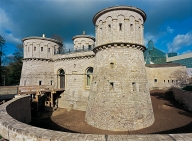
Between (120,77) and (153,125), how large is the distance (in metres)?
4.94

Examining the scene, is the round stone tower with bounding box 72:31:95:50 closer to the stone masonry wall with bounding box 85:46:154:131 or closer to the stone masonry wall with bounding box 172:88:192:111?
the stone masonry wall with bounding box 85:46:154:131

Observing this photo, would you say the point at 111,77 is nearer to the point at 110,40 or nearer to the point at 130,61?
the point at 130,61

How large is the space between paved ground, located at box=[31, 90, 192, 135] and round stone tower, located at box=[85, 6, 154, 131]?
620 mm

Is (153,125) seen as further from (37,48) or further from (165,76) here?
(165,76)

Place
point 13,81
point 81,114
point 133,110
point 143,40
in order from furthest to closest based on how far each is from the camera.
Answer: point 13,81, point 81,114, point 143,40, point 133,110

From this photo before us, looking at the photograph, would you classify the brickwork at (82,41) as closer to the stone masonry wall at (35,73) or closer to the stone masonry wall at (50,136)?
the stone masonry wall at (35,73)

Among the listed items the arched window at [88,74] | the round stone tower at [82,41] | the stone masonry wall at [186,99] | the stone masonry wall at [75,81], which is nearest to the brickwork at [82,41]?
the round stone tower at [82,41]

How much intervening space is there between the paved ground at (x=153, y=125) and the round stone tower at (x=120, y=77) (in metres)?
Result: 0.62

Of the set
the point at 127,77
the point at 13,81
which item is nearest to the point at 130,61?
the point at 127,77

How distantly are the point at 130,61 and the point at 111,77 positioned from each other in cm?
206

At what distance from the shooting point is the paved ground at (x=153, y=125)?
32.1 feet

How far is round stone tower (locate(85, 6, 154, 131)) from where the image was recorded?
32.3 feet

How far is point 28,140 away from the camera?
4.10 metres

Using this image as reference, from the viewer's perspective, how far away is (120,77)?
1016 centimetres
